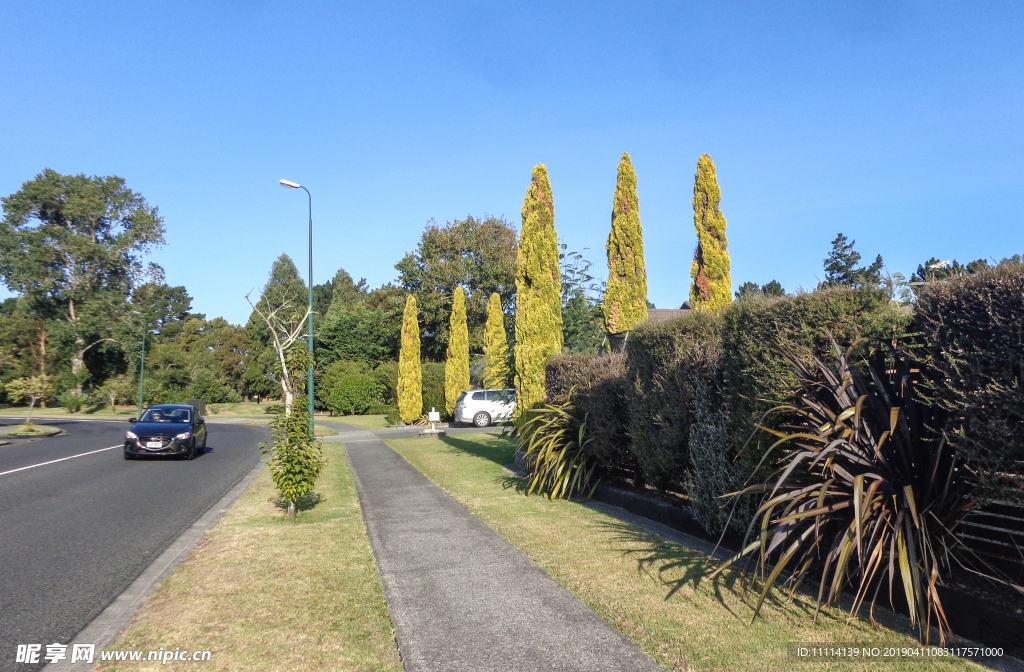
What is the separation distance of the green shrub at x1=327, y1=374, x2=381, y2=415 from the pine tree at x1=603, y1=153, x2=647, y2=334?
2865 cm

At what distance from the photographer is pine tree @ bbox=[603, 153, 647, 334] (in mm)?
16422

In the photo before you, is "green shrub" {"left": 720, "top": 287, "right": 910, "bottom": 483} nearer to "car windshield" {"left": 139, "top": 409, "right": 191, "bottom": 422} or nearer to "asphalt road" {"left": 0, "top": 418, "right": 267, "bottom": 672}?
"asphalt road" {"left": 0, "top": 418, "right": 267, "bottom": 672}

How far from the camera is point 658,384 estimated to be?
23.6ft

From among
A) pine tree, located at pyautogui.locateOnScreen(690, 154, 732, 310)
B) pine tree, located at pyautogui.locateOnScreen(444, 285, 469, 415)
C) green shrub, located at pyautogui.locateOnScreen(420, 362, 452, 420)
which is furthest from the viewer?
green shrub, located at pyautogui.locateOnScreen(420, 362, 452, 420)

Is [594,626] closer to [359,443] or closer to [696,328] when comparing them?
[696,328]

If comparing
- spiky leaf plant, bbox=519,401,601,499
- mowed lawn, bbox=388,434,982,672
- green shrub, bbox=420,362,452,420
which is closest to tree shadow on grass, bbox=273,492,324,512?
mowed lawn, bbox=388,434,982,672

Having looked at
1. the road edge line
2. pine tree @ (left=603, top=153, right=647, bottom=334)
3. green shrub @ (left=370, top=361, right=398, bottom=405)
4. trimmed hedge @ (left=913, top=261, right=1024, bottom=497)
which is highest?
pine tree @ (left=603, top=153, right=647, bottom=334)

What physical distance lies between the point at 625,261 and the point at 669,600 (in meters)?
12.5

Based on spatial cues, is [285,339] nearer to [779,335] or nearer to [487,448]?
[487,448]

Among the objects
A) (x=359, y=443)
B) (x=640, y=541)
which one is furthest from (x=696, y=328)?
(x=359, y=443)

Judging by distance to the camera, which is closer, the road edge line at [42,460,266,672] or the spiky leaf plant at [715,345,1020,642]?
the spiky leaf plant at [715,345,1020,642]

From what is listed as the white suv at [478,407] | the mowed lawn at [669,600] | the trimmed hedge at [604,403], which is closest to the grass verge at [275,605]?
the mowed lawn at [669,600]

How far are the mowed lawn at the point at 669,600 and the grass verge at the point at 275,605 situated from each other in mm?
1619

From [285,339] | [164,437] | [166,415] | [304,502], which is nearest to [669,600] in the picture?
[304,502]
